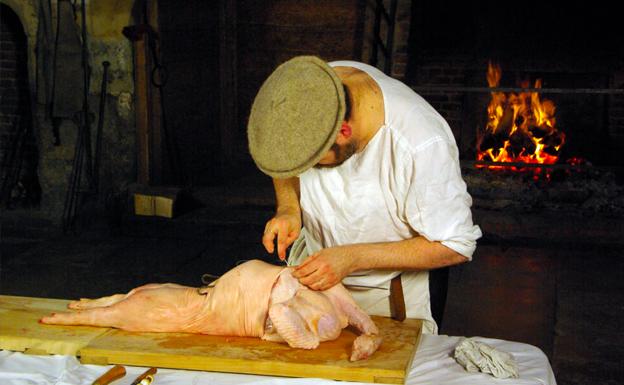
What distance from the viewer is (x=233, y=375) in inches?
114

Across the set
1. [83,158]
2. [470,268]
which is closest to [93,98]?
[83,158]

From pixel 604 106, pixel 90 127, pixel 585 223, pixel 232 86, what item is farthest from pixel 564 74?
pixel 90 127

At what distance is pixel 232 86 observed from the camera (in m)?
9.88

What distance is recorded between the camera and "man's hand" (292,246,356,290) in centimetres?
317

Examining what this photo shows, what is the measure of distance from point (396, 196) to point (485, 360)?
2.34 feet

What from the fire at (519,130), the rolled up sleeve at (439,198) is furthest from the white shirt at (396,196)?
the fire at (519,130)

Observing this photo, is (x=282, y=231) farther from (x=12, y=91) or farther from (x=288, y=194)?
(x=12, y=91)

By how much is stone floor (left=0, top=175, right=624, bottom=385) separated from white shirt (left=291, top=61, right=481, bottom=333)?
2.05 m

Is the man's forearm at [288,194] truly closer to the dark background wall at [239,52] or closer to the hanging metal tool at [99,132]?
the hanging metal tool at [99,132]

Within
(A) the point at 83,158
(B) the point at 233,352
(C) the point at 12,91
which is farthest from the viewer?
(C) the point at 12,91

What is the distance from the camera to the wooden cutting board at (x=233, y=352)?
284 cm

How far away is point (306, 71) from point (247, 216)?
16.9 ft

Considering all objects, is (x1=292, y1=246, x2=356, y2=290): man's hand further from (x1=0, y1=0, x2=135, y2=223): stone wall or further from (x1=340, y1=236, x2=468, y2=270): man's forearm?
(x1=0, y1=0, x2=135, y2=223): stone wall

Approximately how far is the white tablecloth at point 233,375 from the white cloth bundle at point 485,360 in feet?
0.07
